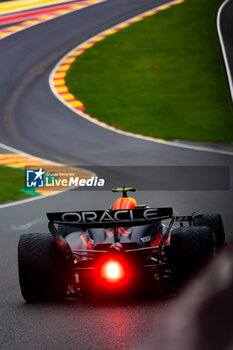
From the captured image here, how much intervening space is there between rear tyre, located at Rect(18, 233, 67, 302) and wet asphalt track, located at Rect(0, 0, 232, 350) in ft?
0.42

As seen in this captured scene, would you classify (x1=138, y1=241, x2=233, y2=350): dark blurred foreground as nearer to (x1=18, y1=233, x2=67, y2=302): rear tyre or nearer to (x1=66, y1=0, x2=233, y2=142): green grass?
(x1=18, y1=233, x2=67, y2=302): rear tyre

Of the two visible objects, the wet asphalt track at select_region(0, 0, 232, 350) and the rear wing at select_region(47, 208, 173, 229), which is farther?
the rear wing at select_region(47, 208, 173, 229)

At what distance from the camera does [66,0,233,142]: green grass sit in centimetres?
2558

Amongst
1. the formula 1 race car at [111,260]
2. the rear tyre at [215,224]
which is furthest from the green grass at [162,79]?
the formula 1 race car at [111,260]

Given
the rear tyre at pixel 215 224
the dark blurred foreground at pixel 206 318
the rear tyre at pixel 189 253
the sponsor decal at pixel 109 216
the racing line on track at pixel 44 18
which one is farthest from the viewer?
the racing line on track at pixel 44 18

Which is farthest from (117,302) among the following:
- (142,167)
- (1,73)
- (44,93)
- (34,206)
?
(1,73)

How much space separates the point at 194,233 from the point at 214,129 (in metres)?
19.2

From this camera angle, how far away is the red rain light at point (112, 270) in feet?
18.8

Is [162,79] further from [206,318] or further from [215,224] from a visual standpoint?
[206,318]

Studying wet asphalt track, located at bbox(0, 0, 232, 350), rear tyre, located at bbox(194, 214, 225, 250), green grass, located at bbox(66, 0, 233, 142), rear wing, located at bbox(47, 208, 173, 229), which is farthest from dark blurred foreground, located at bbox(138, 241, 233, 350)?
green grass, located at bbox(66, 0, 233, 142)

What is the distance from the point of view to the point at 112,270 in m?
5.73

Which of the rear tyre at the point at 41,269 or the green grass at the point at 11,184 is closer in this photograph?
the rear tyre at the point at 41,269

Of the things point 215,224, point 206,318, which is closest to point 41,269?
point 215,224

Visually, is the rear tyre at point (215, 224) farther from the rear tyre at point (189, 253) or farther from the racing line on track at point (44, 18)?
the racing line on track at point (44, 18)
